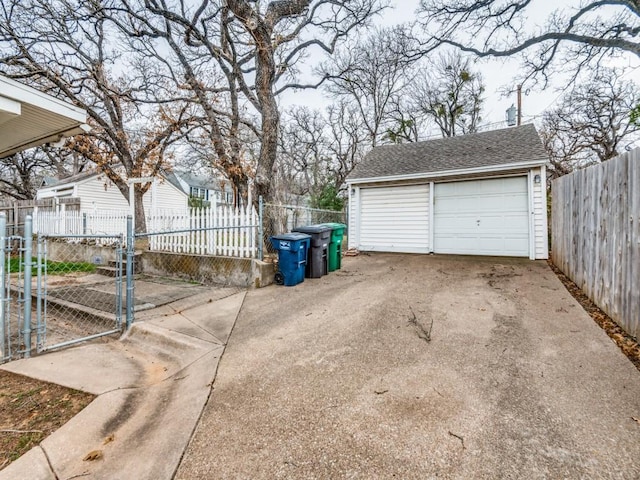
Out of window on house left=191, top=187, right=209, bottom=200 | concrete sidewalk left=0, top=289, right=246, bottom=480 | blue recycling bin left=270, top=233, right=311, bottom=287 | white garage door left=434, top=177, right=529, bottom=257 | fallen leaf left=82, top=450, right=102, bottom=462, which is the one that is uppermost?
window on house left=191, top=187, right=209, bottom=200

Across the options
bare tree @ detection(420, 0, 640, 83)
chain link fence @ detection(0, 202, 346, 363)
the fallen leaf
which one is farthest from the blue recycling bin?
bare tree @ detection(420, 0, 640, 83)

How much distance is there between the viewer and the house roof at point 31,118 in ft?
12.5

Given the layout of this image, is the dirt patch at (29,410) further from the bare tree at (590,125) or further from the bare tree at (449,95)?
the bare tree at (449,95)

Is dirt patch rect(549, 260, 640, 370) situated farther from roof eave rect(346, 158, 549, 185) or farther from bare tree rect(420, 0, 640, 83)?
bare tree rect(420, 0, 640, 83)

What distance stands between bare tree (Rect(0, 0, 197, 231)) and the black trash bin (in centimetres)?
714

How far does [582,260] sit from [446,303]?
8.15 ft

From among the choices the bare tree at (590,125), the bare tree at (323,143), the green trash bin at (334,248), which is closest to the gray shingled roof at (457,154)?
the green trash bin at (334,248)

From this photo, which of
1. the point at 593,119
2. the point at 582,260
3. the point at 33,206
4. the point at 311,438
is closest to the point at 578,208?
the point at 582,260

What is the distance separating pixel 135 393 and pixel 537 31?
13.5 meters

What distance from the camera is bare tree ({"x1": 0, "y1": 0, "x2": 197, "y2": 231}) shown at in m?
9.89

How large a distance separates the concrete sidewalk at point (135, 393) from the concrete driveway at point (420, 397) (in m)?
0.19

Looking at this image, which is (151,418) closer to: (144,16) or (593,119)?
(144,16)

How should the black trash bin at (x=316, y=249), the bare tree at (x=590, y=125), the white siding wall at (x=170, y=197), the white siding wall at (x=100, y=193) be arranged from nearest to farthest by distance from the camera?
the black trash bin at (x=316, y=249) < the bare tree at (x=590, y=125) < the white siding wall at (x=100, y=193) < the white siding wall at (x=170, y=197)

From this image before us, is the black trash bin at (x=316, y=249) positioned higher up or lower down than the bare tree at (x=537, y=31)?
lower down
